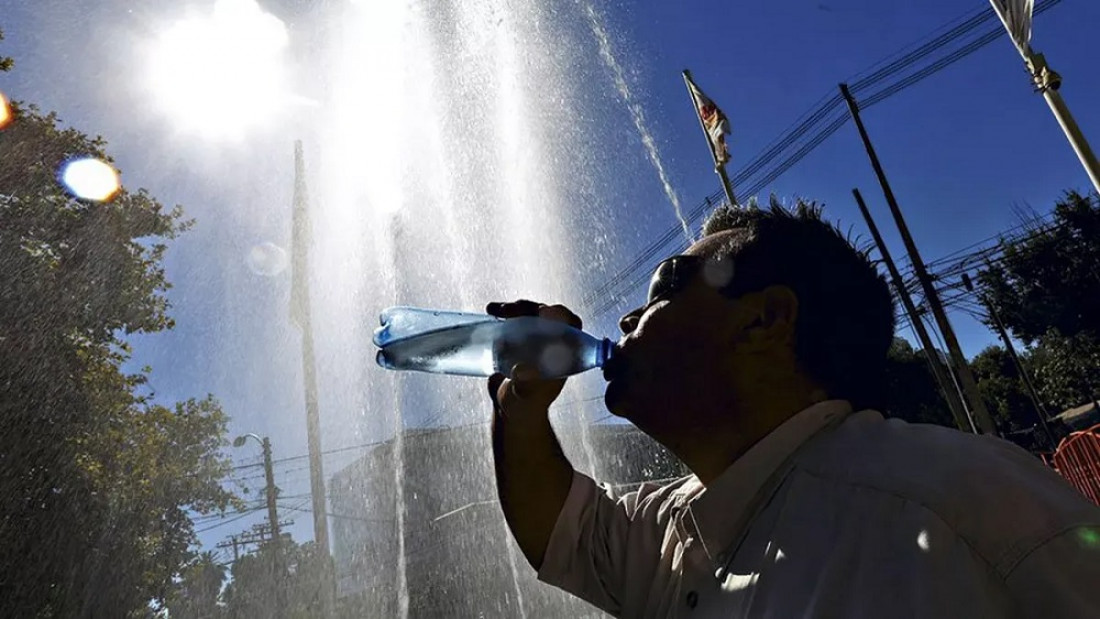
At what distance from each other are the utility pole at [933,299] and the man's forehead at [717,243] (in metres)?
17.1

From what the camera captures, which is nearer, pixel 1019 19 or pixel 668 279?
pixel 668 279

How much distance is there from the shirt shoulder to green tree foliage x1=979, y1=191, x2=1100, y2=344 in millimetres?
27174

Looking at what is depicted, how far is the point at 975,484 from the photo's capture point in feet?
3.12

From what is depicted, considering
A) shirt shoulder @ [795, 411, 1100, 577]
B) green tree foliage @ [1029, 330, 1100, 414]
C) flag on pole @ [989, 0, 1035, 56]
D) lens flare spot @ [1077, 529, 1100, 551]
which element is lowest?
lens flare spot @ [1077, 529, 1100, 551]

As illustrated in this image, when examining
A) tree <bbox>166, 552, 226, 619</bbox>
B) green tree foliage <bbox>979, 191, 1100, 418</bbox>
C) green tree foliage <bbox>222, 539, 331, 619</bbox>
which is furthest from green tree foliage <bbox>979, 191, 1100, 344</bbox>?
tree <bbox>166, 552, 226, 619</bbox>

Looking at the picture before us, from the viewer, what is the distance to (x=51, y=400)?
31.1 feet

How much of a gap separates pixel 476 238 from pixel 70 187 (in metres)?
7.61

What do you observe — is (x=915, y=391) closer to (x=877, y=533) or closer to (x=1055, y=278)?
(x=1055, y=278)

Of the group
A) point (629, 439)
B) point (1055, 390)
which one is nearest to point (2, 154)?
point (629, 439)

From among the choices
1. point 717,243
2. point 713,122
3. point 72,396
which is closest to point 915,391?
point 713,122

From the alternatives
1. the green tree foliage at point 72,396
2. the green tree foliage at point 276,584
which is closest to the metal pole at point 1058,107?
the green tree foliage at point 72,396

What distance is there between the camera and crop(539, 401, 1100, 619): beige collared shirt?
88 cm

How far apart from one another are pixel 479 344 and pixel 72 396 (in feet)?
33.8

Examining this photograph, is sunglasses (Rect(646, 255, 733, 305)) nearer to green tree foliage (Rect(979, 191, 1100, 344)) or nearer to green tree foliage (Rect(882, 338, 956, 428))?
green tree foliage (Rect(979, 191, 1100, 344))
